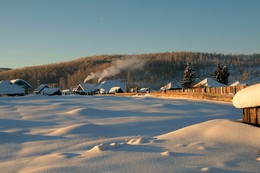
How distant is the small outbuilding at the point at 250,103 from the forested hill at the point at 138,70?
13862cm

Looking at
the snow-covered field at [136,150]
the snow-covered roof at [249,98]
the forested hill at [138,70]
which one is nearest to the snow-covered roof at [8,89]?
the snow-covered field at [136,150]

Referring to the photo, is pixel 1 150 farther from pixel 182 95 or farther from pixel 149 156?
pixel 182 95

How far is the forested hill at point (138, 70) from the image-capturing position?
15438 centimetres

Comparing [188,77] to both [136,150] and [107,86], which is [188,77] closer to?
[107,86]

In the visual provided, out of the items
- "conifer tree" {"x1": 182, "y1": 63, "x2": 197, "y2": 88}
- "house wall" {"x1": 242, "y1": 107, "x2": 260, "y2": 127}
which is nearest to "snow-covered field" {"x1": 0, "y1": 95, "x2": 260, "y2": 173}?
"house wall" {"x1": 242, "y1": 107, "x2": 260, "y2": 127}

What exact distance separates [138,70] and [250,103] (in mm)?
164605

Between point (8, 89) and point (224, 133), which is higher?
point (8, 89)

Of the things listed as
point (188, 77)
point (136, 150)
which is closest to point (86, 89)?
point (188, 77)

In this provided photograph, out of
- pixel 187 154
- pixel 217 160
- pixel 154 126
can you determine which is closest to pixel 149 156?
pixel 187 154

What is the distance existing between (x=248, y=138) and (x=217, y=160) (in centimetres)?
128

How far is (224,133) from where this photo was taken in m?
5.68

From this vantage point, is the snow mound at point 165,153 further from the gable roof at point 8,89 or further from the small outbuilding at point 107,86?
the small outbuilding at point 107,86

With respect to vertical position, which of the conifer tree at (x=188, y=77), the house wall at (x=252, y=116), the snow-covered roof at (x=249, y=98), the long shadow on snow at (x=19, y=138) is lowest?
the long shadow on snow at (x=19, y=138)

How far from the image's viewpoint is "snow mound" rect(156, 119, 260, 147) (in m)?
5.39
